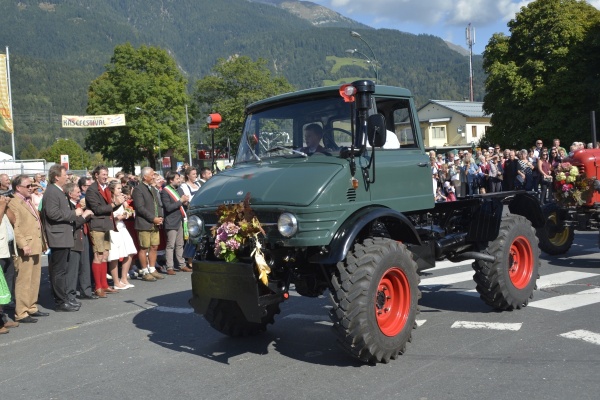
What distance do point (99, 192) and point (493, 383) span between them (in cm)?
754

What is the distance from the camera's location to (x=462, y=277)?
10.6 meters

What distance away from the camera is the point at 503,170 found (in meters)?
23.4

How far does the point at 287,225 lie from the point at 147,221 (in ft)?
22.0

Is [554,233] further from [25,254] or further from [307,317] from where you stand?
[25,254]

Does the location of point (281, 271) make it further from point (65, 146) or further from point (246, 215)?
point (65, 146)

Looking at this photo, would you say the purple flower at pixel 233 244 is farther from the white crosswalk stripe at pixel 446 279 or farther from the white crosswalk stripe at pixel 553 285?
the white crosswalk stripe at pixel 446 279

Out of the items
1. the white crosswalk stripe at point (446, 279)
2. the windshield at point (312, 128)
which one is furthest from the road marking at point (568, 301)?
the windshield at point (312, 128)

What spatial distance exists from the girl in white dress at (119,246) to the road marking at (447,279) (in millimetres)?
5156

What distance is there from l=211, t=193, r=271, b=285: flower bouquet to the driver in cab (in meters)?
1.06

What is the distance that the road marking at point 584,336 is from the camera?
21.5 ft

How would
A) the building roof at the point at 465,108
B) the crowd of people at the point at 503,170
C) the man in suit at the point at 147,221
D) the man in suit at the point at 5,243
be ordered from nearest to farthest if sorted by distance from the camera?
the man in suit at the point at 5,243, the man in suit at the point at 147,221, the crowd of people at the point at 503,170, the building roof at the point at 465,108

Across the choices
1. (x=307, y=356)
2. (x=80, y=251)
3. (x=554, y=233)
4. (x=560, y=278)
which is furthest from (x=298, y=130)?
(x=554, y=233)

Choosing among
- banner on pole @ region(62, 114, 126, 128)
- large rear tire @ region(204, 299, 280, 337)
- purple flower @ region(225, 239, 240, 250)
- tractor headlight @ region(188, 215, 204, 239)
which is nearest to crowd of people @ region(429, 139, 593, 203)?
large rear tire @ region(204, 299, 280, 337)

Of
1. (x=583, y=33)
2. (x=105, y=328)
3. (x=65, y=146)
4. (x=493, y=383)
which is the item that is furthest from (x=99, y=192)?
(x=65, y=146)
